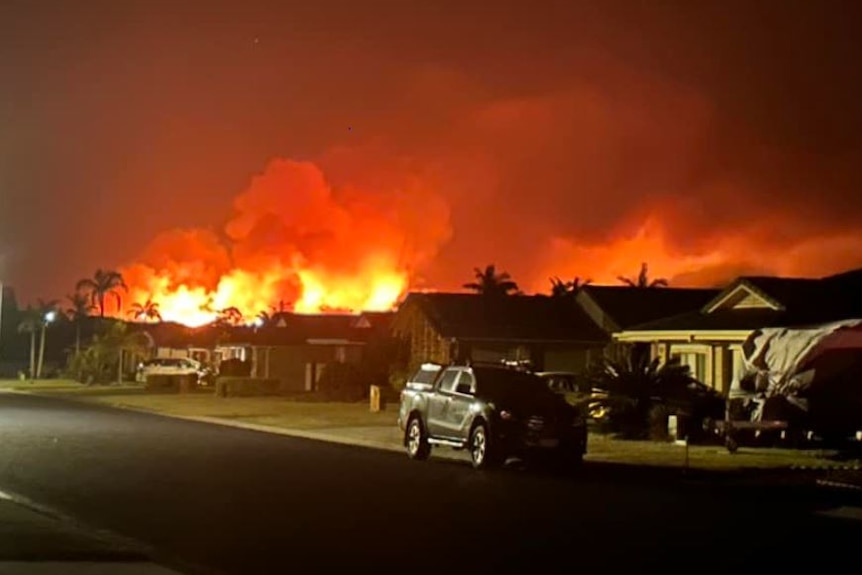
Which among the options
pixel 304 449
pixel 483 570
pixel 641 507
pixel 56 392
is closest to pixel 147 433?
pixel 304 449

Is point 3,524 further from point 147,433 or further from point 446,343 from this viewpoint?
point 446,343

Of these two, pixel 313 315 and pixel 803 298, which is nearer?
pixel 803 298

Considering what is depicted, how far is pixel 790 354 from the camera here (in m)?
32.9

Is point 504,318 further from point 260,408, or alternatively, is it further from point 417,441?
point 417,441

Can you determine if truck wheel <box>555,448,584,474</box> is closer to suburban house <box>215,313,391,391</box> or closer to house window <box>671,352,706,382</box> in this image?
house window <box>671,352,706,382</box>

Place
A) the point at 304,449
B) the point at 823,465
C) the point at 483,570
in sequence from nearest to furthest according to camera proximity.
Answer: the point at 483,570 → the point at 823,465 → the point at 304,449

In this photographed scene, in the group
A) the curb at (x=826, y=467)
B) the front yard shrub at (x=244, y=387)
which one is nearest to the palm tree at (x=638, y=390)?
the curb at (x=826, y=467)

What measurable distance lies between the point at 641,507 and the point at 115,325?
81883 millimetres

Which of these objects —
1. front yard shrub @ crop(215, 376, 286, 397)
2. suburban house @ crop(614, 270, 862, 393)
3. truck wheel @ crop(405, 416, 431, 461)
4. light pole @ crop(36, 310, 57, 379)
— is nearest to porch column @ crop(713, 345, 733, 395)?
suburban house @ crop(614, 270, 862, 393)

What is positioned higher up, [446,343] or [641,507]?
→ [446,343]

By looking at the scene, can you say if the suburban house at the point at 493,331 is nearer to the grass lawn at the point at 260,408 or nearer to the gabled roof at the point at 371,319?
the grass lawn at the point at 260,408

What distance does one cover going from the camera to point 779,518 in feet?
59.7

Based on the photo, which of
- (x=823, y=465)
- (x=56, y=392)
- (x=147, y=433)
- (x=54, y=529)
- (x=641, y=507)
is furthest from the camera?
(x=56, y=392)

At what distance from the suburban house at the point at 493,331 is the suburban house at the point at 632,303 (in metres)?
0.65
